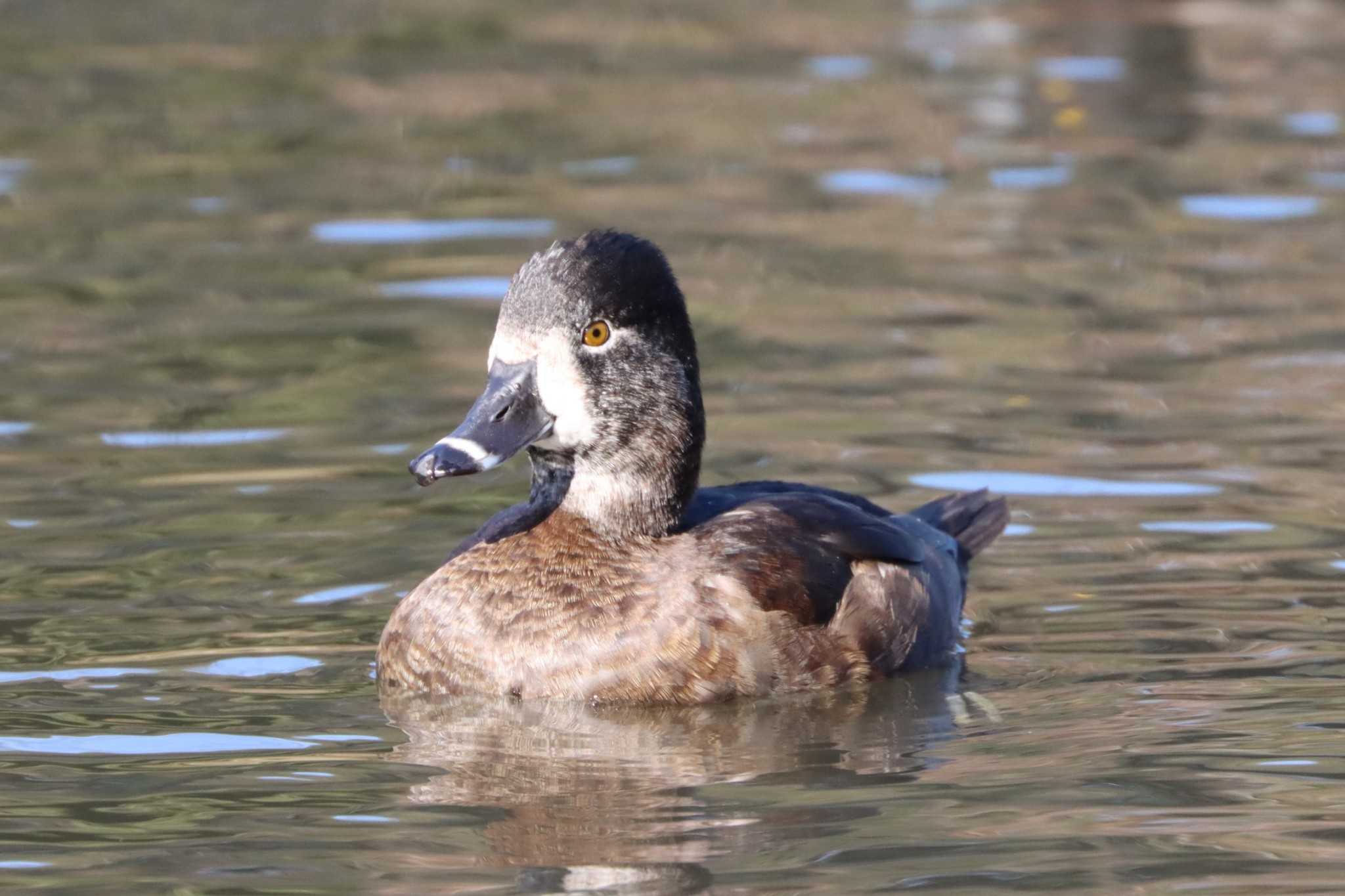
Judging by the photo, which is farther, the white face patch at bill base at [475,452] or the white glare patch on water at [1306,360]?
the white glare patch on water at [1306,360]

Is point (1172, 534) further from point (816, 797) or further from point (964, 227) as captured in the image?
point (964, 227)

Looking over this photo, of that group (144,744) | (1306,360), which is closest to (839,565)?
(144,744)

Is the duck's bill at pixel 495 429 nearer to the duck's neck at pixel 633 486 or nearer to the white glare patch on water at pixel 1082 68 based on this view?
the duck's neck at pixel 633 486

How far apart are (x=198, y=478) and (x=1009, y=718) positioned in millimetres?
3560

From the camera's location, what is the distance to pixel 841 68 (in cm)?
1744

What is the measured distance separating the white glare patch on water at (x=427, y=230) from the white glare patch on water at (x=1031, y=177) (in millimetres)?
2825

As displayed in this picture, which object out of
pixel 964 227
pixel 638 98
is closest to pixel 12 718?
pixel 964 227

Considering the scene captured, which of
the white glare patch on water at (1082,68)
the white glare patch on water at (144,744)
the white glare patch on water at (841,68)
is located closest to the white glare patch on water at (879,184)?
the white glare patch on water at (841,68)

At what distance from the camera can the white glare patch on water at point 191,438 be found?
368 inches

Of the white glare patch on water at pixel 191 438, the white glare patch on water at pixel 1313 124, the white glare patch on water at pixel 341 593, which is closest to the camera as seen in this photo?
the white glare patch on water at pixel 341 593

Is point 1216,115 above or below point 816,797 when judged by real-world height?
above

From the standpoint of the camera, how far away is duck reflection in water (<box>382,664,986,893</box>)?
18.0ft

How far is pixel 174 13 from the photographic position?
18.2 meters

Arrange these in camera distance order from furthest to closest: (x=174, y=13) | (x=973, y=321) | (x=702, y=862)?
(x=174, y=13)
(x=973, y=321)
(x=702, y=862)
